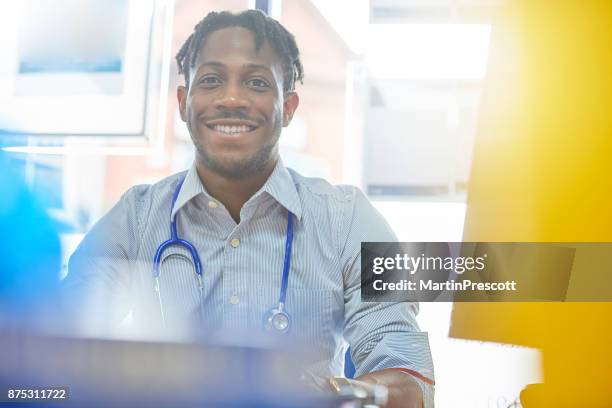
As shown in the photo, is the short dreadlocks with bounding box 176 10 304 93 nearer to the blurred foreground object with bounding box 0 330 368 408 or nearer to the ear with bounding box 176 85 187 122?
the ear with bounding box 176 85 187 122

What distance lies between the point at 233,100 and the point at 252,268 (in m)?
0.35

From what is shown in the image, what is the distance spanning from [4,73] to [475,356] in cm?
118

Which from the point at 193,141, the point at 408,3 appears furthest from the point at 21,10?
the point at 408,3

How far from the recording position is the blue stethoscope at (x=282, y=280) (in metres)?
1.31

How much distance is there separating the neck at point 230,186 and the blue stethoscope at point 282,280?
65 mm

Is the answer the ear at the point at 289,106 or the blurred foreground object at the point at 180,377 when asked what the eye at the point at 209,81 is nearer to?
the ear at the point at 289,106

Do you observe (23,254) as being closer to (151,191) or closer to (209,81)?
(151,191)

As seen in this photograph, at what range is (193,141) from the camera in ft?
4.56

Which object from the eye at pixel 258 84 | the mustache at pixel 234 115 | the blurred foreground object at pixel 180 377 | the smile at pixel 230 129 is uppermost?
the eye at pixel 258 84

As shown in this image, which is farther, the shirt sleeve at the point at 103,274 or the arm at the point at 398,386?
the shirt sleeve at the point at 103,274

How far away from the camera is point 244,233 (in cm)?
136

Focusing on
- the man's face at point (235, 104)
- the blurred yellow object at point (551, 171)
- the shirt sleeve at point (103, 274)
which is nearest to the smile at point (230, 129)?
the man's face at point (235, 104)

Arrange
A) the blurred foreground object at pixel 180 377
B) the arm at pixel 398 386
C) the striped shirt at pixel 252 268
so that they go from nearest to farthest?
the blurred foreground object at pixel 180 377, the arm at pixel 398 386, the striped shirt at pixel 252 268

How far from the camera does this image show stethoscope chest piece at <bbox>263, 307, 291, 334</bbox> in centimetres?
131
